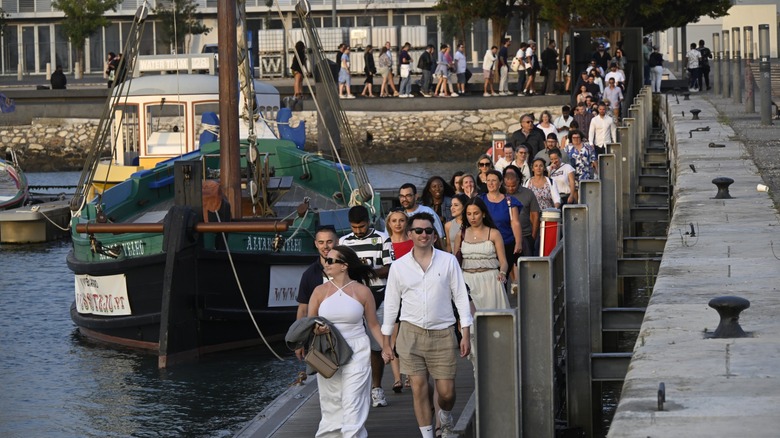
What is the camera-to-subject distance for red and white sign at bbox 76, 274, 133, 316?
746 inches

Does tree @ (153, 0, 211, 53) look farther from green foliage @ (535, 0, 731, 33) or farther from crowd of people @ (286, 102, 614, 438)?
crowd of people @ (286, 102, 614, 438)

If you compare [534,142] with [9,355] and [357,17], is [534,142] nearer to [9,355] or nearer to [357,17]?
[9,355]

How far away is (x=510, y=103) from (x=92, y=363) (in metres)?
32.6

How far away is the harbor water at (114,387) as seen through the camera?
51.4ft

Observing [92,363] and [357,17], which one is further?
[357,17]

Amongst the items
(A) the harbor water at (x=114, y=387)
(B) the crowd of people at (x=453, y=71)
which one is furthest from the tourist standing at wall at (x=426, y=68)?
(A) the harbor water at (x=114, y=387)

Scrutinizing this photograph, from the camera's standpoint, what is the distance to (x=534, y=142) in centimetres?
2305

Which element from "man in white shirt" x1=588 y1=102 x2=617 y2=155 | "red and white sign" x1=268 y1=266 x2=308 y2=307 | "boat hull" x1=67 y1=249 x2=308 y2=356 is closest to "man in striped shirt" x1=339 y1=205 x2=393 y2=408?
"boat hull" x1=67 y1=249 x2=308 y2=356

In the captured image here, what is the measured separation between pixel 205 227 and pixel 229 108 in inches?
91.5

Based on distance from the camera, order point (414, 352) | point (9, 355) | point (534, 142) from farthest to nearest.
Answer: point (534, 142)
point (9, 355)
point (414, 352)

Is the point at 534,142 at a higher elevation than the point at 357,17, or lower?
lower

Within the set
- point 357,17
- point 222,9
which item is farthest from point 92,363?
point 357,17

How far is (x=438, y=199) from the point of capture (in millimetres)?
14836

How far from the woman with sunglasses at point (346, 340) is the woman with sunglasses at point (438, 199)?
494 cm
